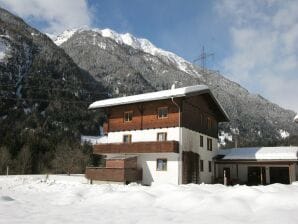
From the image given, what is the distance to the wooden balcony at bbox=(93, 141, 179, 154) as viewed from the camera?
30919 millimetres

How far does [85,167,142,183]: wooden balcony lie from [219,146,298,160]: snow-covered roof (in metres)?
10.2

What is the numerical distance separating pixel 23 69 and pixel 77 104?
3162 cm

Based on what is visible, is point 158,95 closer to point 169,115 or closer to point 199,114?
point 169,115

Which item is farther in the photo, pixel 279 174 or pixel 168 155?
pixel 279 174

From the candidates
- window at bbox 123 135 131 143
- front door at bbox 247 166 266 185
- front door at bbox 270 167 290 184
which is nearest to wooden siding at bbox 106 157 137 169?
window at bbox 123 135 131 143

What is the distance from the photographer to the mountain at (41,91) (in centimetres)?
14112

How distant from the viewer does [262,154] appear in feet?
118

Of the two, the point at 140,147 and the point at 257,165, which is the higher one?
the point at 140,147

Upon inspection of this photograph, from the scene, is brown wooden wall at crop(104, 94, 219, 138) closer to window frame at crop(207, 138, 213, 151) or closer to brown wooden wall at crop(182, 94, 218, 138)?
brown wooden wall at crop(182, 94, 218, 138)

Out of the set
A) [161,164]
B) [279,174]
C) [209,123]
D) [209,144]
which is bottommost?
[279,174]

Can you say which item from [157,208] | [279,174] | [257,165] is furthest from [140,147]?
[157,208]

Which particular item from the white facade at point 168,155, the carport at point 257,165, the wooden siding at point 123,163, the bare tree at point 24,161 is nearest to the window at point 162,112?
the white facade at point 168,155

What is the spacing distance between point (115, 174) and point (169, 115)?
702 cm

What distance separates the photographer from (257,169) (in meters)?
38.0
